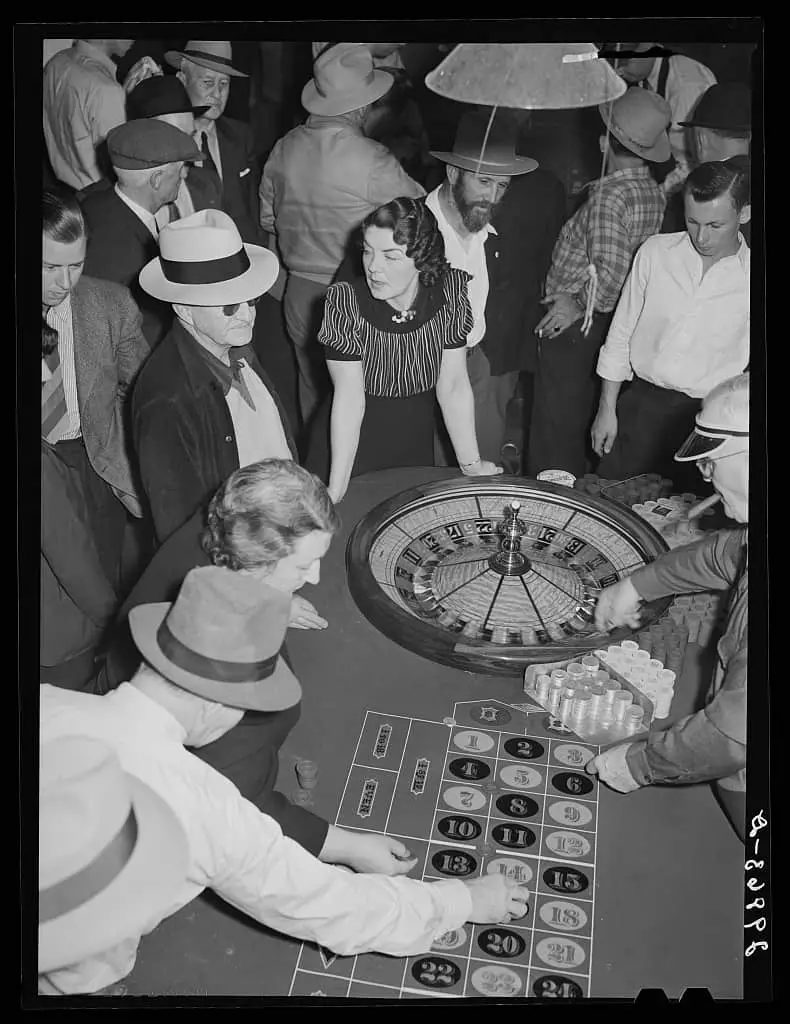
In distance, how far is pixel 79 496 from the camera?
5066mm

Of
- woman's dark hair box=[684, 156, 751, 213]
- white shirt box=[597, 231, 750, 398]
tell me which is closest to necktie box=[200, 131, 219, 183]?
white shirt box=[597, 231, 750, 398]

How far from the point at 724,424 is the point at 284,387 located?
5.60 ft

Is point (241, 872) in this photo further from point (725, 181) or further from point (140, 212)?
point (725, 181)

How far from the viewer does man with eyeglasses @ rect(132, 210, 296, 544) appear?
15.9 feet

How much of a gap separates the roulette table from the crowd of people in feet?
0.37

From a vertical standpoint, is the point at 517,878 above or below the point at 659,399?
below

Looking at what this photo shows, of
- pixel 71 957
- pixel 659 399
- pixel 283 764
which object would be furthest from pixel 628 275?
pixel 71 957

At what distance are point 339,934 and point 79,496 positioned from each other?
68.9 inches

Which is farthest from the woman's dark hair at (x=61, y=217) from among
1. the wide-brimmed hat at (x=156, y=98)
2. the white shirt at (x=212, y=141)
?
the white shirt at (x=212, y=141)

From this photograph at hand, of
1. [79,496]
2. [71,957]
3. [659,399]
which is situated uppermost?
[659,399]

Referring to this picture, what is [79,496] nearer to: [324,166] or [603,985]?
[324,166]

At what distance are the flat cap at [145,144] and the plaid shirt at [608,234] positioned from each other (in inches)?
57.3

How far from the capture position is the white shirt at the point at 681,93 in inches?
199

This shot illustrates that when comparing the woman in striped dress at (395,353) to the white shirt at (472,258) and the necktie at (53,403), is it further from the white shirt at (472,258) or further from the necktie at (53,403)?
→ the necktie at (53,403)
